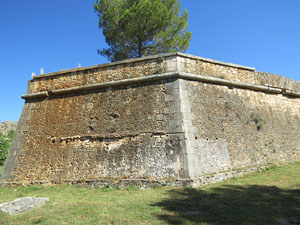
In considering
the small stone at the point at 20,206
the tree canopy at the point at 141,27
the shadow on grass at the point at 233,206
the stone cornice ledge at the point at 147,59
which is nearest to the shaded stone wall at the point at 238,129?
the stone cornice ledge at the point at 147,59

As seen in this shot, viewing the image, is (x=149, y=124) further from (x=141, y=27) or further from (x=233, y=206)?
(x=141, y=27)

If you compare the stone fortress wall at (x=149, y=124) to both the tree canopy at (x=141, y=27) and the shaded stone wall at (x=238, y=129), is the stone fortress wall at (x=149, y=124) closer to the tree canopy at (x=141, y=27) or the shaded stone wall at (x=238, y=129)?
the shaded stone wall at (x=238, y=129)

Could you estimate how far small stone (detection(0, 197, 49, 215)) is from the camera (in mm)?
4292

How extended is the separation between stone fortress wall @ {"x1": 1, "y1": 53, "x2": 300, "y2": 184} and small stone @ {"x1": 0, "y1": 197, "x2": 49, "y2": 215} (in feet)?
7.20

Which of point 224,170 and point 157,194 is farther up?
point 224,170

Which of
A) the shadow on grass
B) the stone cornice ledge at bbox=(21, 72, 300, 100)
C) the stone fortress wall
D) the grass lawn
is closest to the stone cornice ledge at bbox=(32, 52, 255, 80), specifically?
the stone fortress wall

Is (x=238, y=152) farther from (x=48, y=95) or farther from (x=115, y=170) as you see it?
(x=48, y=95)

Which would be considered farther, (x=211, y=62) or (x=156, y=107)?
(x=211, y=62)

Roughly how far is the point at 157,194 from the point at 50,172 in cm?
405

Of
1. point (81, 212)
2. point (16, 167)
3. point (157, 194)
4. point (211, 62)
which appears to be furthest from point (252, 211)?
point (16, 167)

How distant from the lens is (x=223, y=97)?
811 centimetres

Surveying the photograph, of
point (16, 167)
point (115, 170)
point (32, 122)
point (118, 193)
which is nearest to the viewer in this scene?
point (118, 193)

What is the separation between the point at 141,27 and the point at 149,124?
25.1ft

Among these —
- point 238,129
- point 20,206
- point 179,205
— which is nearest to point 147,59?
point 238,129
